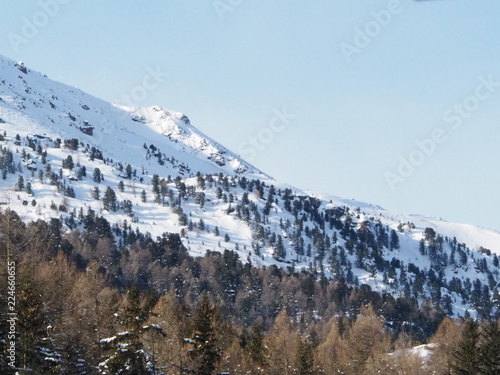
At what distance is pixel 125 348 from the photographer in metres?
33.7

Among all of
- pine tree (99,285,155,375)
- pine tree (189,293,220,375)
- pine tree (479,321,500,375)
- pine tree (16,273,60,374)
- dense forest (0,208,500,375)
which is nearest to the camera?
pine tree (16,273,60,374)

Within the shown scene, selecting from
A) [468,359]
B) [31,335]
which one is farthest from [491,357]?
[31,335]

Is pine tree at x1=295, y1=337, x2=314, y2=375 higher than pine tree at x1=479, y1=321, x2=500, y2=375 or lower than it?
lower

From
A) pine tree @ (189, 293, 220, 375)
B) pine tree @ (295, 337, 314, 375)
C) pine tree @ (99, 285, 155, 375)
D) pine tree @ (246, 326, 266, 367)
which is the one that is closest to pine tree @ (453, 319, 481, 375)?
pine tree @ (295, 337, 314, 375)

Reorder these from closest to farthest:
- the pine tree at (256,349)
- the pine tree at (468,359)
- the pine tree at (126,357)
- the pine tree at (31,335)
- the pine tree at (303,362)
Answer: the pine tree at (31,335) → the pine tree at (126,357) → the pine tree at (303,362) → the pine tree at (468,359) → the pine tree at (256,349)

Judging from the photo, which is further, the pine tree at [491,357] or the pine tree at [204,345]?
the pine tree at [491,357]

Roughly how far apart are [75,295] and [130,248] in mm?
128201

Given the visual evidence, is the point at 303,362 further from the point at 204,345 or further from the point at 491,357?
the point at 491,357

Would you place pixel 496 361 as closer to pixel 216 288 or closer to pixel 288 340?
pixel 288 340

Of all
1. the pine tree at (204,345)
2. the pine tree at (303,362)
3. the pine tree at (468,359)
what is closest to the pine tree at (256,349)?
the pine tree at (303,362)

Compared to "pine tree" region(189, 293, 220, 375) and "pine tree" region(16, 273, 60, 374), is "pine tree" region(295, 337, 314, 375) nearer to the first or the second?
"pine tree" region(189, 293, 220, 375)

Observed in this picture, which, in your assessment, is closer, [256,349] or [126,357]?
[126,357]

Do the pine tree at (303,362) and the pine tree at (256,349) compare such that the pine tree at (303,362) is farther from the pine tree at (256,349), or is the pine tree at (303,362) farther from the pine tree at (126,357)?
the pine tree at (126,357)

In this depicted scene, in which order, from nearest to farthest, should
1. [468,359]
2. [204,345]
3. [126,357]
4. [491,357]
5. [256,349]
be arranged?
1. [126,357]
2. [204,345]
3. [491,357]
4. [468,359]
5. [256,349]
